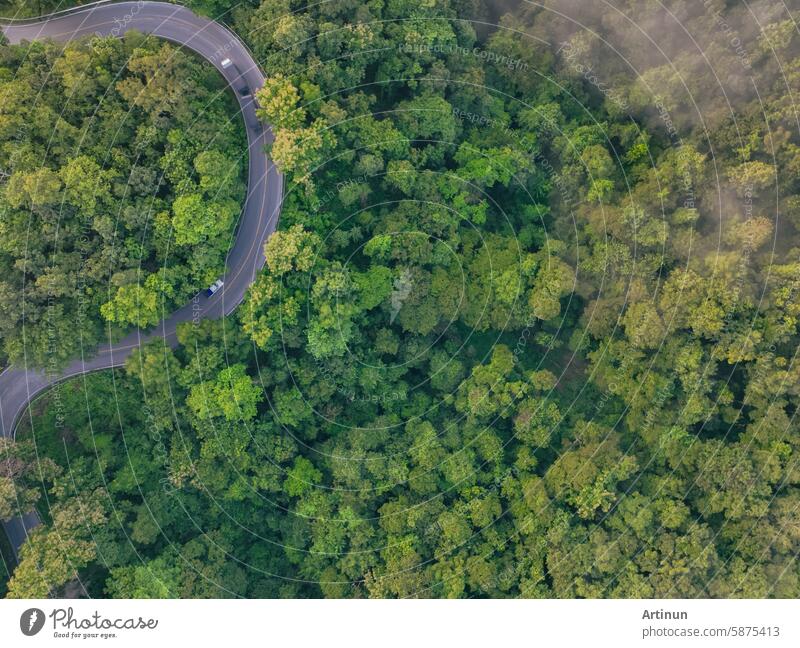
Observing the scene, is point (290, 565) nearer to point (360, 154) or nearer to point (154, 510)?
point (154, 510)

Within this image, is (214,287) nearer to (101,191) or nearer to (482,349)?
(101,191)

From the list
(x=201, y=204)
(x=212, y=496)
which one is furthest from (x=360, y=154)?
(x=212, y=496)

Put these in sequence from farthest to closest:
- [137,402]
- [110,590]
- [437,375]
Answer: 1. [437,375]
2. [137,402]
3. [110,590]

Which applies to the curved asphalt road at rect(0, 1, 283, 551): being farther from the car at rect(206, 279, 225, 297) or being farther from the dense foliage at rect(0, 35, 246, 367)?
the dense foliage at rect(0, 35, 246, 367)
